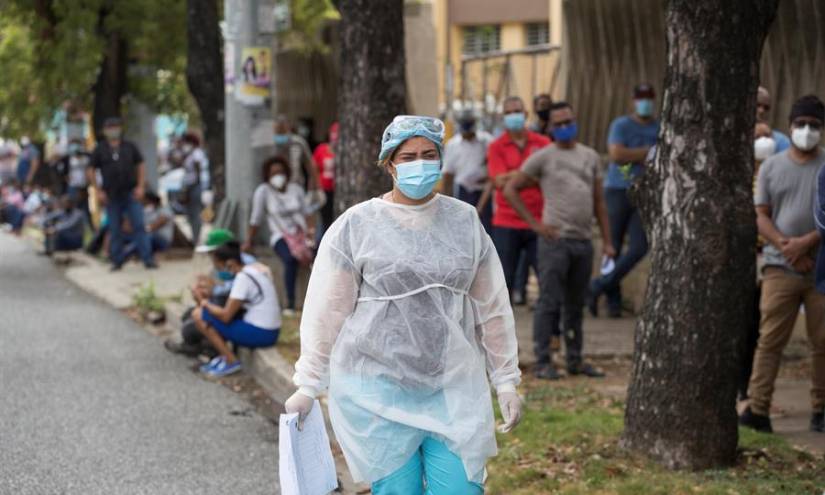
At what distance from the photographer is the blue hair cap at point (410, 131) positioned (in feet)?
17.0

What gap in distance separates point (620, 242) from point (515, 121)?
74.4 inches

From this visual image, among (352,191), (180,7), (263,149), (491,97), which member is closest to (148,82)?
(180,7)

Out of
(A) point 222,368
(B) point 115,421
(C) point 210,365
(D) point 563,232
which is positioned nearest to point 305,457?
(B) point 115,421

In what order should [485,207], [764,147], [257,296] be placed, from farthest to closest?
[485,207] → [257,296] → [764,147]

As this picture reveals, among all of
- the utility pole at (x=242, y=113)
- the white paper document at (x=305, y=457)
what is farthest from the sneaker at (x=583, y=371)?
the white paper document at (x=305, y=457)

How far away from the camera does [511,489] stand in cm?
688

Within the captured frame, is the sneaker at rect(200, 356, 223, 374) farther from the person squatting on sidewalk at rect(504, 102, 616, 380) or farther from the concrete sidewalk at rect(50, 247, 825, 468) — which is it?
the person squatting on sidewalk at rect(504, 102, 616, 380)

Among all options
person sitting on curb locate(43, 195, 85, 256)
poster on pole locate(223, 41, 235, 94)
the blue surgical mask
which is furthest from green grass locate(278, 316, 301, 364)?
person sitting on curb locate(43, 195, 85, 256)

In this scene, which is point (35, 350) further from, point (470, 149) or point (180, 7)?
point (180, 7)

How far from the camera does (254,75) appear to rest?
43.9ft

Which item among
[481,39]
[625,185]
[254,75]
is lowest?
[625,185]

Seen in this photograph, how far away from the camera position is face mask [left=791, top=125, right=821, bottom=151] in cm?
792

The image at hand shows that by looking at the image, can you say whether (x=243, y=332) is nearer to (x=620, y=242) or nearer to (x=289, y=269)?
(x=289, y=269)

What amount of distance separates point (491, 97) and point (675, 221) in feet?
36.6
